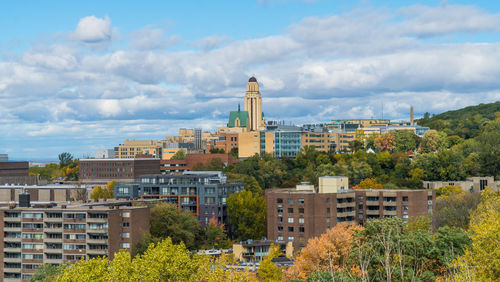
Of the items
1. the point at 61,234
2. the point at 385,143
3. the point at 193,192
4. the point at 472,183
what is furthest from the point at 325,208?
the point at 385,143

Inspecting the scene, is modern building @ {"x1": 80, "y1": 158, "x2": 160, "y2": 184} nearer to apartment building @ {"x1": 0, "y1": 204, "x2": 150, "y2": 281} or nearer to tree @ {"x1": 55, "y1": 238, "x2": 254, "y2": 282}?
apartment building @ {"x1": 0, "y1": 204, "x2": 150, "y2": 281}

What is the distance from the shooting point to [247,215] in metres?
106

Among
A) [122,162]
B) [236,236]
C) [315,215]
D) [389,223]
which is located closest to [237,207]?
[236,236]

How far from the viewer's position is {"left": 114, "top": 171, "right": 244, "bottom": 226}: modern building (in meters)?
112

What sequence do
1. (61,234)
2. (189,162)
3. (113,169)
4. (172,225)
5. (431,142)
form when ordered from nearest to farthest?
(61,234) < (172,225) < (431,142) < (113,169) < (189,162)

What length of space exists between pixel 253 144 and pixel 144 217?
3786 inches

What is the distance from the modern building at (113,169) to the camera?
17388cm

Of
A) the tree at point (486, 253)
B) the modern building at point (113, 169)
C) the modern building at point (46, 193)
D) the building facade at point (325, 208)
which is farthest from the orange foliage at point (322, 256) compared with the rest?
the modern building at point (113, 169)

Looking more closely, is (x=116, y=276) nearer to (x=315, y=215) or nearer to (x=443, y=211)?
(x=315, y=215)

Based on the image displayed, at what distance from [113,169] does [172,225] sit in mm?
86821

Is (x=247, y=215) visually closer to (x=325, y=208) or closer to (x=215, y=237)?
(x=215, y=237)

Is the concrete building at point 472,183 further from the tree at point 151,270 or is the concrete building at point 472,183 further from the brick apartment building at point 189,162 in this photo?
the tree at point 151,270

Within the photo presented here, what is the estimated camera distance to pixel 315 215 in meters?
96.9

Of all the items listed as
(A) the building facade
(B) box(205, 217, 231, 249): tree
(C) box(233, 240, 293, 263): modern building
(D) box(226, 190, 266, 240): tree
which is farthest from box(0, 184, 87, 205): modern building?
(C) box(233, 240, 293, 263): modern building
